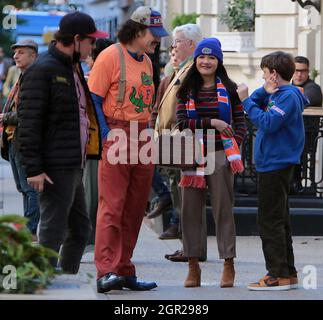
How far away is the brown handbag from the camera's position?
9359 mm

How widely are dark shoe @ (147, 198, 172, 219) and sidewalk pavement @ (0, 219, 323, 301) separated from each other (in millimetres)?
208

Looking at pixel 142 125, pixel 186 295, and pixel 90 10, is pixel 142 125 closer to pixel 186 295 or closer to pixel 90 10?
pixel 186 295

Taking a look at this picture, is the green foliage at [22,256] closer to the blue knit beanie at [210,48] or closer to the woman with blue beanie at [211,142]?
the woman with blue beanie at [211,142]

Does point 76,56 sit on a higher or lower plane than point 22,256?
higher

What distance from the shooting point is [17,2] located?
3919 centimetres

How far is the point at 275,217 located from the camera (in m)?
9.12

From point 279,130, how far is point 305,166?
392 cm

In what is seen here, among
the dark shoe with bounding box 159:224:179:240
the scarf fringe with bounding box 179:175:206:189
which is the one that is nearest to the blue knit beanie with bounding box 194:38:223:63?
the scarf fringe with bounding box 179:175:206:189

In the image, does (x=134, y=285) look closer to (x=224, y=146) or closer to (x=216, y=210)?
(x=216, y=210)

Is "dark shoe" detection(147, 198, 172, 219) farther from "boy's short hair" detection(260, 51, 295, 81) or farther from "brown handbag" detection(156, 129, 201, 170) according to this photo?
"boy's short hair" detection(260, 51, 295, 81)

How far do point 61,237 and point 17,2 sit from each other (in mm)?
31865

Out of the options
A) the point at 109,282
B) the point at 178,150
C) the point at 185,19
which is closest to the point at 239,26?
the point at 185,19

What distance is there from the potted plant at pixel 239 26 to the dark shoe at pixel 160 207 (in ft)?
29.0

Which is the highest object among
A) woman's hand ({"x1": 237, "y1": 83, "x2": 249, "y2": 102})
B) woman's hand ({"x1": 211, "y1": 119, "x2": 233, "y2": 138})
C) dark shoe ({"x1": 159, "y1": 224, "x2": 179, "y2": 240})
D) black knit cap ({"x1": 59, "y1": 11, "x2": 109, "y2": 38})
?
black knit cap ({"x1": 59, "y1": 11, "x2": 109, "y2": 38})
